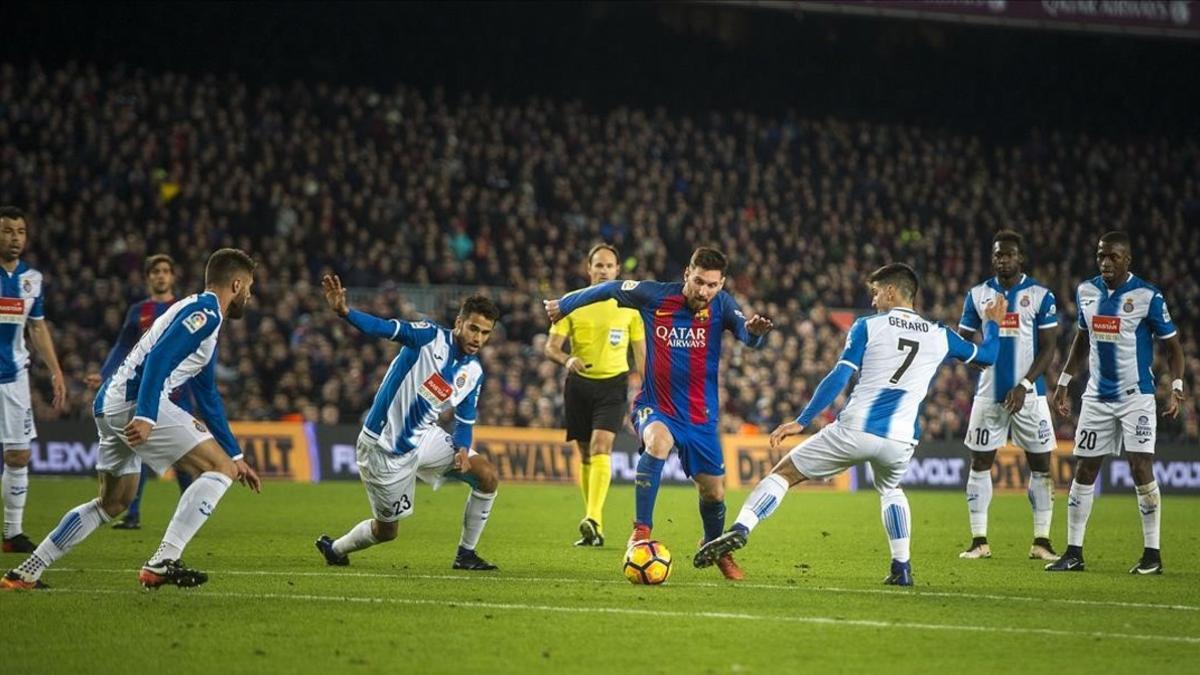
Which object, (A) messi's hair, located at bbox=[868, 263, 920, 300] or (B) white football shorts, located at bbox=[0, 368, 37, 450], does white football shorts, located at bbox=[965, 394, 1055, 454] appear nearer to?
(A) messi's hair, located at bbox=[868, 263, 920, 300]

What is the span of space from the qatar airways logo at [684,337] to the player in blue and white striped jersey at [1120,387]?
342cm

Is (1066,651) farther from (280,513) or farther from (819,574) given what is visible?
(280,513)

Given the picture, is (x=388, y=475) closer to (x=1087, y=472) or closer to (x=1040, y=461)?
(x=1087, y=472)

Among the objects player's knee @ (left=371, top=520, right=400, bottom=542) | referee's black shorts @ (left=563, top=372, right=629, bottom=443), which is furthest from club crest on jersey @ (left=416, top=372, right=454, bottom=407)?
referee's black shorts @ (left=563, top=372, right=629, bottom=443)

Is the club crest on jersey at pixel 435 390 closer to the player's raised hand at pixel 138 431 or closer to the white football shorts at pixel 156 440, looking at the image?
the white football shorts at pixel 156 440

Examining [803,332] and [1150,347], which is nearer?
[1150,347]

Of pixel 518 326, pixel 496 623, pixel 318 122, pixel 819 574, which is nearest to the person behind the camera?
pixel 496 623

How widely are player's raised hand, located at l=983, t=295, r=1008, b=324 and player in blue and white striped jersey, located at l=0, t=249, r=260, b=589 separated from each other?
6.32 meters

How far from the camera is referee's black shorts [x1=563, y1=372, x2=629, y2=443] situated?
583 inches

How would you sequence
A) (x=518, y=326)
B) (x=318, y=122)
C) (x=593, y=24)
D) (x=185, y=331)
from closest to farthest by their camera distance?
(x=185, y=331)
(x=518, y=326)
(x=318, y=122)
(x=593, y=24)

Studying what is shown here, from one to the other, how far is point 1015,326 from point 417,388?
18.5ft

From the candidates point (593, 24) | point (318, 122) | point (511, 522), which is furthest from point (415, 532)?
point (593, 24)

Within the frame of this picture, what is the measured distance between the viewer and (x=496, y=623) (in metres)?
8.59

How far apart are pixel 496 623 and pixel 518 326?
19.3 meters
